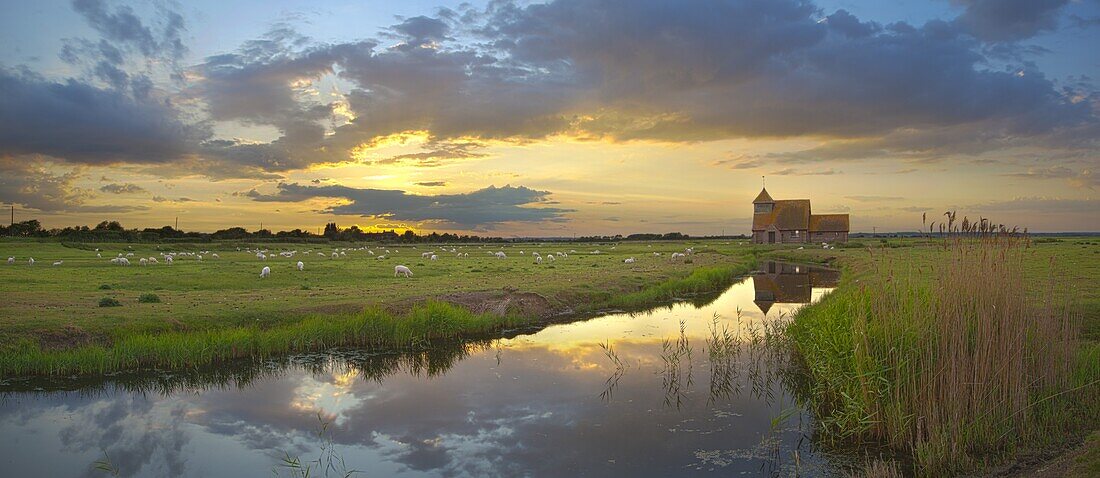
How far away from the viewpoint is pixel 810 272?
5006 centimetres

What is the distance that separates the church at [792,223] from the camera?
289 feet

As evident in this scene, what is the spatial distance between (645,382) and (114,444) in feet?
37.2

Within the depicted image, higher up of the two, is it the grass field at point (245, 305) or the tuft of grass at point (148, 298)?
the tuft of grass at point (148, 298)

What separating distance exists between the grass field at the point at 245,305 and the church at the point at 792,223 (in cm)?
5666

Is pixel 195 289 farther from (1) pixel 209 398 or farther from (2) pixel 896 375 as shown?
(2) pixel 896 375

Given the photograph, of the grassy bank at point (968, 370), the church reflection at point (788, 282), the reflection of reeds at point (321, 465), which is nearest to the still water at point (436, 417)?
the reflection of reeds at point (321, 465)

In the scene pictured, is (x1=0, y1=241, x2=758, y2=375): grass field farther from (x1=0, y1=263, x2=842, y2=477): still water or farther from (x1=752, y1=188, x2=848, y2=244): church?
(x1=752, y1=188, x2=848, y2=244): church

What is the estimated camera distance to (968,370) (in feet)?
30.7

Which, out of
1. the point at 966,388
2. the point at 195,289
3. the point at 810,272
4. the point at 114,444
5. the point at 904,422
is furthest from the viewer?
the point at 810,272

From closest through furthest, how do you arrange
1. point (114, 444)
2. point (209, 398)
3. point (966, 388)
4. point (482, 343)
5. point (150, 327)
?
1. point (966, 388)
2. point (114, 444)
3. point (209, 398)
4. point (150, 327)
5. point (482, 343)

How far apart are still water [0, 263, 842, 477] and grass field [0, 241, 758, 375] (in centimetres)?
108

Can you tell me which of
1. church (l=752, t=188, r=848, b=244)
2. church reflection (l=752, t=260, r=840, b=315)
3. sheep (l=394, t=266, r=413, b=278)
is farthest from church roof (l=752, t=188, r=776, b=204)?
sheep (l=394, t=266, r=413, b=278)

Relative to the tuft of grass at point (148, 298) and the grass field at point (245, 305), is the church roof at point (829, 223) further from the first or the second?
the tuft of grass at point (148, 298)

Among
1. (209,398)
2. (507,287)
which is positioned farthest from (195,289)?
(209,398)
